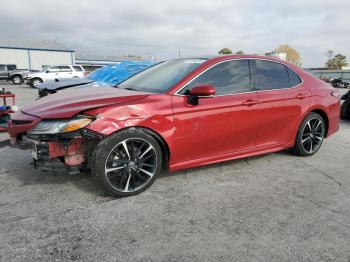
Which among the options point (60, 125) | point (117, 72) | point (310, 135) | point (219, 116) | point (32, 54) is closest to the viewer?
point (60, 125)

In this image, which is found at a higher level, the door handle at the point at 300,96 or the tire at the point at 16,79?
the tire at the point at 16,79

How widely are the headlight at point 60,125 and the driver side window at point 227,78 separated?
1221 millimetres

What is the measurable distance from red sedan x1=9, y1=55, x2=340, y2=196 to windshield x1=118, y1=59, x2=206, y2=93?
0.02m

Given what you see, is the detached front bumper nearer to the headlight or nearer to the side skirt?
the headlight

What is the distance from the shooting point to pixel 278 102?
4.32m

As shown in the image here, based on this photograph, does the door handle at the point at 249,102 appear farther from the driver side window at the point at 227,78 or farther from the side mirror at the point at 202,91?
the side mirror at the point at 202,91

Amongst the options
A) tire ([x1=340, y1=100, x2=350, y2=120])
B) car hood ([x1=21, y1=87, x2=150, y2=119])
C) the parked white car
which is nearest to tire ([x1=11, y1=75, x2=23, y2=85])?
the parked white car

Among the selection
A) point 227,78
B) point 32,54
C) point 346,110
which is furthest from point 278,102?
point 32,54

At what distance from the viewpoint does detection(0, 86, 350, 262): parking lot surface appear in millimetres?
2439

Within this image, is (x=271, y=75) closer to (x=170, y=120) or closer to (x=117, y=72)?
(x=170, y=120)

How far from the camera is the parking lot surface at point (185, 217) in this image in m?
2.44

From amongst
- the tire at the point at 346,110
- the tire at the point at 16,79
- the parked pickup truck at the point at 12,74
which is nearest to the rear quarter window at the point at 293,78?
the tire at the point at 346,110

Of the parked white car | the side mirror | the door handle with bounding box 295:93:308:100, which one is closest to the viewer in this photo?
the side mirror

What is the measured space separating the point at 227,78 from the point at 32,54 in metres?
48.2
